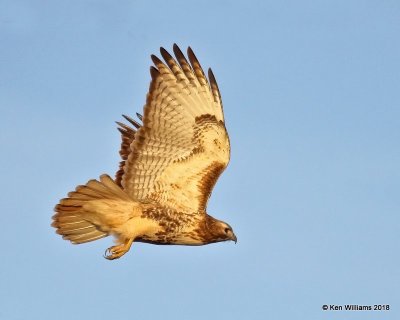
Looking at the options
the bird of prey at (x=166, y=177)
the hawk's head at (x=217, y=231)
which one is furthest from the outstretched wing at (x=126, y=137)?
the hawk's head at (x=217, y=231)

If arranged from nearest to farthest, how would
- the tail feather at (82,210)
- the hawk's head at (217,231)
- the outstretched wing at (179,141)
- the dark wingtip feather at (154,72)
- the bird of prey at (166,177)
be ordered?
1. the tail feather at (82,210)
2. the bird of prey at (166,177)
3. the hawk's head at (217,231)
4. the outstretched wing at (179,141)
5. the dark wingtip feather at (154,72)

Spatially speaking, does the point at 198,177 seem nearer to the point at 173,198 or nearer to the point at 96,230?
the point at 173,198

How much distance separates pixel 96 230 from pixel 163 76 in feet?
8.48

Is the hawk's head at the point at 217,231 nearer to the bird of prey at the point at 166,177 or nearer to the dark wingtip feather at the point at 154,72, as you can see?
the bird of prey at the point at 166,177

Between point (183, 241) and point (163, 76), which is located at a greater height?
point (163, 76)

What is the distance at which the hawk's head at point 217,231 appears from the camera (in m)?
11.5

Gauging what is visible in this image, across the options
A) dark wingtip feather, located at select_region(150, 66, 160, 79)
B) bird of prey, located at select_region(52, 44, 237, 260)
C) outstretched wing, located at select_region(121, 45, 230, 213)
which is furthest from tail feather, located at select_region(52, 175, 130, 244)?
dark wingtip feather, located at select_region(150, 66, 160, 79)

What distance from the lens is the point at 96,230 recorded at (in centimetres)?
1165

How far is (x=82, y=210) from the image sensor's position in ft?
37.2

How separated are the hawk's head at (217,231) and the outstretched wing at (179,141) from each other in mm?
256

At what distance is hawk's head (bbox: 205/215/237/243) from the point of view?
37.9ft

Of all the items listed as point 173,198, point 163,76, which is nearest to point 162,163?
point 173,198

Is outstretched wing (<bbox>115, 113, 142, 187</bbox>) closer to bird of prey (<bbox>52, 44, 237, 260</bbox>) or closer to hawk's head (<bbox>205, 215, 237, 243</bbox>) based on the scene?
bird of prey (<bbox>52, 44, 237, 260</bbox>)

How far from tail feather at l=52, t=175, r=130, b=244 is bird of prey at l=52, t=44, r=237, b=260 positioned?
14mm
